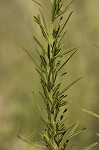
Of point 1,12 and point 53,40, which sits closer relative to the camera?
point 53,40

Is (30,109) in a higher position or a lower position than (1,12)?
lower

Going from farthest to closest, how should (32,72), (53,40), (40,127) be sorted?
1. (32,72)
2. (40,127)
3. (53,40)

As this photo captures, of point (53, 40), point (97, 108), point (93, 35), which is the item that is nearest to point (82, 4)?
point (93, 35)

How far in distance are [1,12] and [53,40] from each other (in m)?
3.72

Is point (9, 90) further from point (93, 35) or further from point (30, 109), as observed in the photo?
point (93, 35)

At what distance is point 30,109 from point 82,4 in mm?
1306

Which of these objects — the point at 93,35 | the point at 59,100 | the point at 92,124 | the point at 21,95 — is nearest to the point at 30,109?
the point at 21,95

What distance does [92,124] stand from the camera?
13.2 feet

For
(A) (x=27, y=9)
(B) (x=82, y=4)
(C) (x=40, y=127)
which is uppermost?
(A) (x=27, y=9)

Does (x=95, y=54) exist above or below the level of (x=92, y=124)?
above

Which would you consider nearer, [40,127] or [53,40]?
[53,40]

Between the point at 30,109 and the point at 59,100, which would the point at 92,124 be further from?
the point at 59,100

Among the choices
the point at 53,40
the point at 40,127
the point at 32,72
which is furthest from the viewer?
the point at 32,72

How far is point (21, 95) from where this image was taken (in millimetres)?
4246
